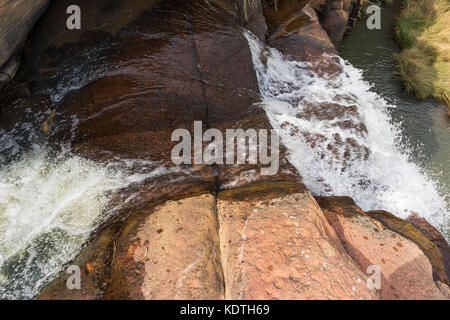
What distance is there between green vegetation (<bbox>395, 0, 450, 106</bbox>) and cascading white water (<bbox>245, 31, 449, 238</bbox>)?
1.00 meters

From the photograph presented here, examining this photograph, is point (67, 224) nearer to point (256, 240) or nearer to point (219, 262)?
point (219, 262)

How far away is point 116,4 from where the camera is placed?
13.1 ft

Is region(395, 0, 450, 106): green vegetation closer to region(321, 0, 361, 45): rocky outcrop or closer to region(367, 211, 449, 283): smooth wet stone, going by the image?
region(321, 0, 361, 45): rocky outcrop

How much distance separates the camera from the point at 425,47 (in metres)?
5.40

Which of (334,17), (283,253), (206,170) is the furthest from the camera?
(334,17)

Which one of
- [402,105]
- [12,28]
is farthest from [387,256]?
[12,28]

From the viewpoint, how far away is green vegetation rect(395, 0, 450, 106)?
4.86 m

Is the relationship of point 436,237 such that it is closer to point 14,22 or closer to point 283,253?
point 283,253

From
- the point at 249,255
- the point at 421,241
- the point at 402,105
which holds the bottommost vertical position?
the point at 402,105

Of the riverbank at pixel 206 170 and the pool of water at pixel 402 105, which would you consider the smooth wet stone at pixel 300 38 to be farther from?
the pool of water at pixel 402 105

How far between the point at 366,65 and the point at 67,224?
5634mm

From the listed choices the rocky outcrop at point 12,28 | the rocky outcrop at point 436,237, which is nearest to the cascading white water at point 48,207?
the rocky outcrop at point 12,28

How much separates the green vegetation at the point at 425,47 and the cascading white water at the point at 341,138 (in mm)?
1000

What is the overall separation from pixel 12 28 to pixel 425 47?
688 centimetres
